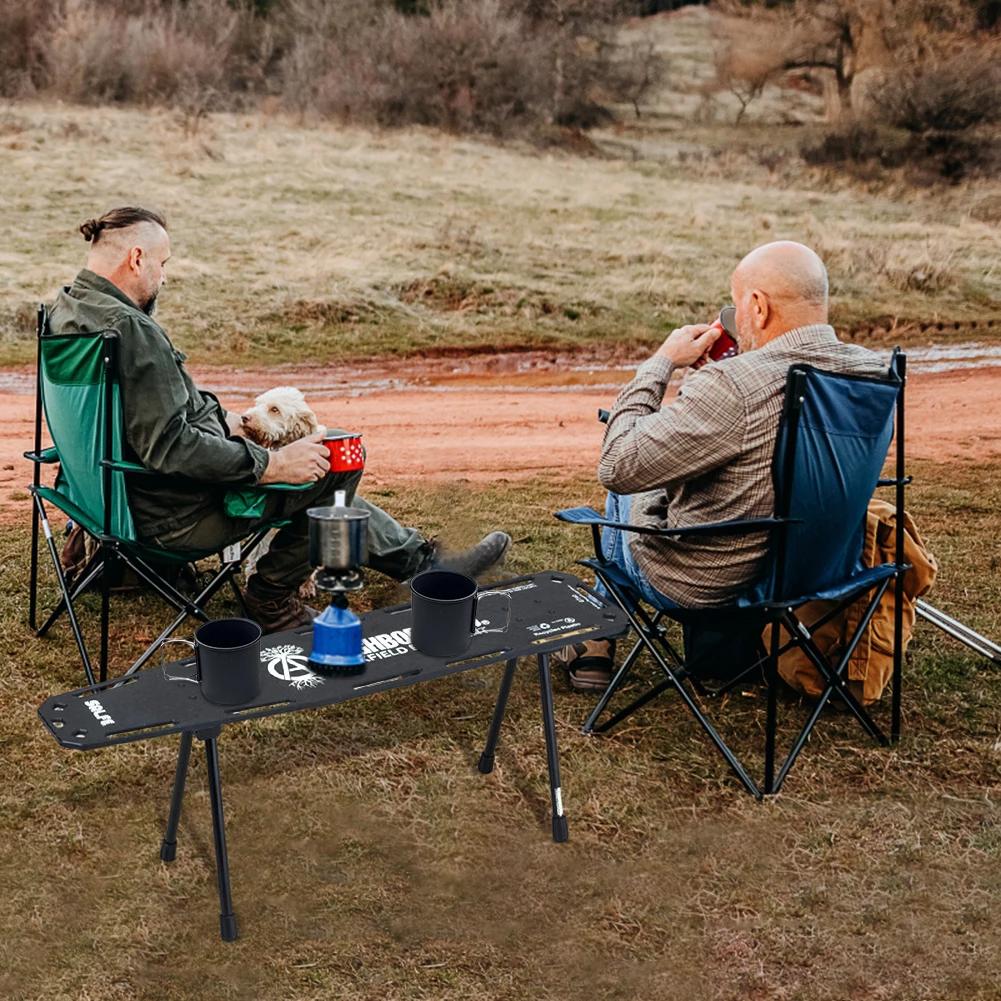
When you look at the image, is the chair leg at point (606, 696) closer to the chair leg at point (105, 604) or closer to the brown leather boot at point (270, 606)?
the brown leather boot at point (270, 606)

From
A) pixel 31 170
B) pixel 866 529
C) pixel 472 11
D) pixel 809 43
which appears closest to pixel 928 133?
pixel 809 43

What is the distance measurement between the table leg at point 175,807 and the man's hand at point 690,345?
147 cm

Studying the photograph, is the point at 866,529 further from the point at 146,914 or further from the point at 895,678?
the point at 146,914

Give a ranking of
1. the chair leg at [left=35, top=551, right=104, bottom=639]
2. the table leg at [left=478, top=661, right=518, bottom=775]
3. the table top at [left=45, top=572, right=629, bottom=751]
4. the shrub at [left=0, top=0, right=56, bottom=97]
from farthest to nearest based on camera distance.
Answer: the shrub at [left=0, top=0, right=56, bottom=97] < the chair leg at [left=35, top=551, right=104, bottom=639] < the table leg at [left=478, top=661, right=518, bottom=775] < the table top at [left=45, top=572, right=629, bottom=751]

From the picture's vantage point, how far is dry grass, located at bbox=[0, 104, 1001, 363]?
10.0m

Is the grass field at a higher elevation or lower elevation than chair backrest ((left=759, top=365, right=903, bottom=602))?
lower

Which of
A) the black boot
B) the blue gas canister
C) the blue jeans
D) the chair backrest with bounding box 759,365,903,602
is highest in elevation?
the chair backrest with bounding box 759,365,903,602

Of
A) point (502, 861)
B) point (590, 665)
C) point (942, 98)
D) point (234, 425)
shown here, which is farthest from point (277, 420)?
point (942, 98)

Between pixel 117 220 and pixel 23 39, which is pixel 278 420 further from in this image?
pixel 23 39

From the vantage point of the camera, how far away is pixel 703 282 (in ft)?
38.1

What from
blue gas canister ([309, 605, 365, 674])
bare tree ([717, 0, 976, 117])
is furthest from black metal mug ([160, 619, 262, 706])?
bare tree ([717, 0, 976, 117])

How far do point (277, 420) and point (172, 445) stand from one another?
47cm

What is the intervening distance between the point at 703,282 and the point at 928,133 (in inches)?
329

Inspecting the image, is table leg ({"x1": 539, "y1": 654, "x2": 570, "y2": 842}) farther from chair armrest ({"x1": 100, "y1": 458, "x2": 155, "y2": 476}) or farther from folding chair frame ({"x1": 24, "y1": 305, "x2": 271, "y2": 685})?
chair armrest ({"x1": 100, "y1": 458, "x2": 155, "y2": 476})
